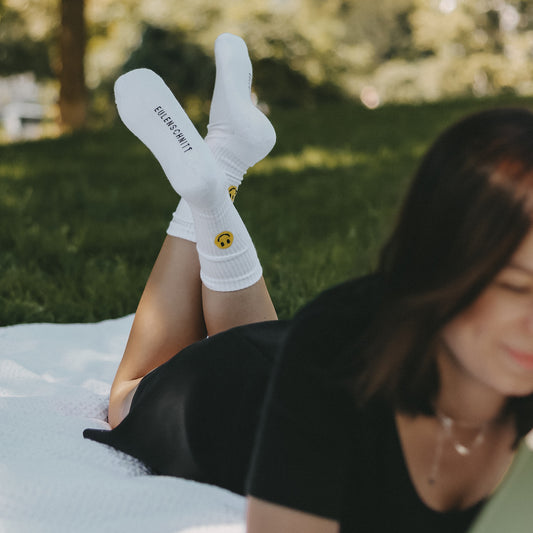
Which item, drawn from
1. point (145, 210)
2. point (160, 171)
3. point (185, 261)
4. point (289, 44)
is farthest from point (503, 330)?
point (289, 44)

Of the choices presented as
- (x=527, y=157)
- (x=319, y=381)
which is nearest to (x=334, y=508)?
(x=319, y=381)

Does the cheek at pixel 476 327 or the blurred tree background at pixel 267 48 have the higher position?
the blurred tree background at pixel 267 48

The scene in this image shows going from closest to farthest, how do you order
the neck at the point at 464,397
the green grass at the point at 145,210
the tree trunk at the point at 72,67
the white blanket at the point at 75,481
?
1. the neck at the point at 464,397
2. the white blanket at the point at 75,481
3. the green grass at the point at 145,210
4. the tree trunk at the point at 72,67

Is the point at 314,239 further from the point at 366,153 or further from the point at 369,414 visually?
the point at 369,414

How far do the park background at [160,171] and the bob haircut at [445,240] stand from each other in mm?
89

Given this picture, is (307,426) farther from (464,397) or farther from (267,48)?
(267,48)

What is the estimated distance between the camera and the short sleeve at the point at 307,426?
Result: 3.17 feet

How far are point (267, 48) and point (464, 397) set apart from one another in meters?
12.0

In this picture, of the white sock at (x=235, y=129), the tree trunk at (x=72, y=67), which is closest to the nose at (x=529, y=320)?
the white sock at (x=235, y=129)

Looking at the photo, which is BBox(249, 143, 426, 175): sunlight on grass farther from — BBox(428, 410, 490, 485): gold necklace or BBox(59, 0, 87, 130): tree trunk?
BBox(428, 410, 490, 485): gold necklace

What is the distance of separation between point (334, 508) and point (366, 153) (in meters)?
4.60

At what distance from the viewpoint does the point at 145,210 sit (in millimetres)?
4102

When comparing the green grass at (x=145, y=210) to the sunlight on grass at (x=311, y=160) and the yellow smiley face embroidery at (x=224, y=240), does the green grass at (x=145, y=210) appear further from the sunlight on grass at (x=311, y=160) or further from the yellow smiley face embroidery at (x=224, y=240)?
the yellow smiley face embroidery at (x=224, y=240)

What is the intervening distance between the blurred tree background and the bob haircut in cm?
689
